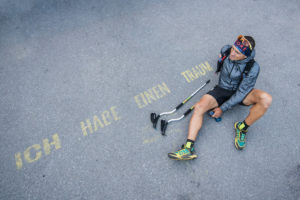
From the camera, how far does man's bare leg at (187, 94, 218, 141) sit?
2.73 metres

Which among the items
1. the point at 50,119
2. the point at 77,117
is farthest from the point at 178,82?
the point at 50,119

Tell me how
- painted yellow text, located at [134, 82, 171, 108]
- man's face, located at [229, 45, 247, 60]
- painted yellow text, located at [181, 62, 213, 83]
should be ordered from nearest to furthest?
man's face, located at [229, 45, 247, 60] → painted yellow text, located at [134, 82, 171, 108] → painted yellow text, located at [181, 62, 213, 83]

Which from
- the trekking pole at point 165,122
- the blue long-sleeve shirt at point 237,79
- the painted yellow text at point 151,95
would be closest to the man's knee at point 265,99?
the blue long-sleeve shirt at point 237,79

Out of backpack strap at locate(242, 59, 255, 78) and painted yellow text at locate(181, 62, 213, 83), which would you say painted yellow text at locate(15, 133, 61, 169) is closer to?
painted yellow text at locate(181, 62, 213, 83)

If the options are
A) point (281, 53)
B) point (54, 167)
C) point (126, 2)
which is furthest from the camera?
point (126, 2)

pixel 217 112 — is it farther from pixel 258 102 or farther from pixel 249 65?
pixel 249 65

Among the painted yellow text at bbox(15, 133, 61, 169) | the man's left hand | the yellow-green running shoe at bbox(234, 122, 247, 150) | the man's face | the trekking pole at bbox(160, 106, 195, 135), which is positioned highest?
the man's face

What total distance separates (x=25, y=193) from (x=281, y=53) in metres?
5.43

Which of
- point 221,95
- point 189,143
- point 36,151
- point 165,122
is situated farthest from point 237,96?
point 36,151

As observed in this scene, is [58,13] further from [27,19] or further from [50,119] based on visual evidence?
[50,119]

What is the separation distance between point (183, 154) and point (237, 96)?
1.21m

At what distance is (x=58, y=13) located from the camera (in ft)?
14.3

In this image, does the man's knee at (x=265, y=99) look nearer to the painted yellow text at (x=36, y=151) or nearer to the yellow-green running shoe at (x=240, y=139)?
the yellow-green running shoe at (x=240, y=139)

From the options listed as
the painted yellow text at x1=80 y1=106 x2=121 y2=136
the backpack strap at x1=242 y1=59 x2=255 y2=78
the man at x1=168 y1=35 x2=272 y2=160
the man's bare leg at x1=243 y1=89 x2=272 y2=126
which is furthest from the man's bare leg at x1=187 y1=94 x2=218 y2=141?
the painted yellow text at x1=80 y1=106 x2=121 y2=136
